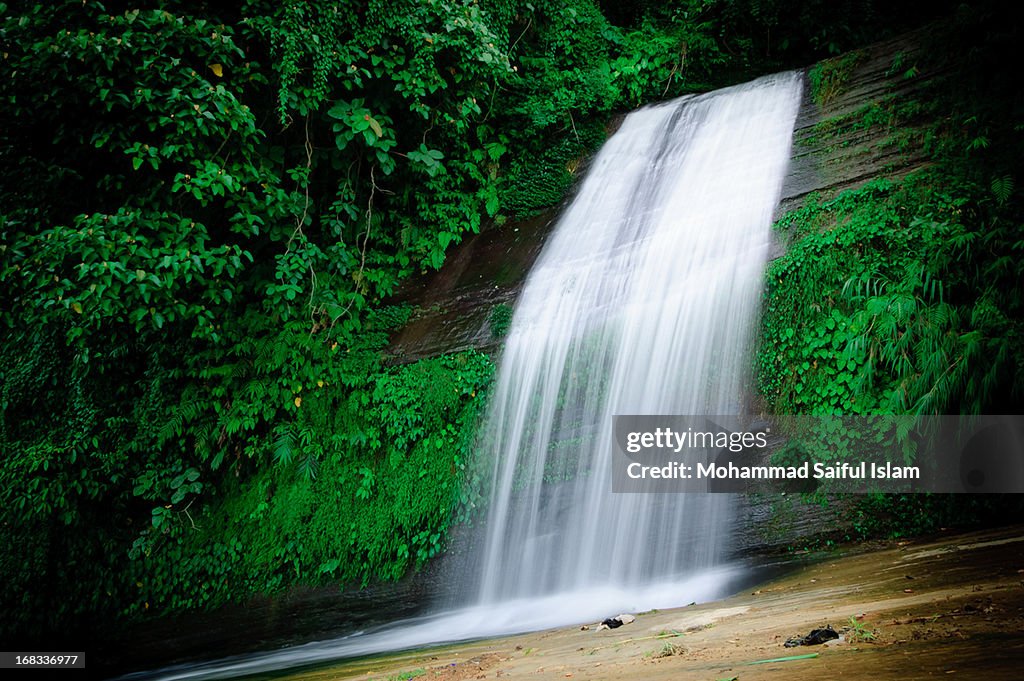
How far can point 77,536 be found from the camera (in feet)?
21.1

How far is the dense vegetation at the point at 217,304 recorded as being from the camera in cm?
559

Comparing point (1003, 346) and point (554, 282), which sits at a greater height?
point (554, 282)

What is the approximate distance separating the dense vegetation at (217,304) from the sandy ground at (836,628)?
1809 mm

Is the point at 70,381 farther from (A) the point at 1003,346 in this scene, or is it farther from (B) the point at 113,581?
(A) the point at 1003,346

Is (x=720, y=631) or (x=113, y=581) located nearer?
(x=720, y=631)

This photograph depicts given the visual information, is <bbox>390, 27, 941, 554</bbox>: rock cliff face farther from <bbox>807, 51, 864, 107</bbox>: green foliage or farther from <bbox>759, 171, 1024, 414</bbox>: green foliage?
<bbox>759, 171, 1024, 414</bbox>: green foliage

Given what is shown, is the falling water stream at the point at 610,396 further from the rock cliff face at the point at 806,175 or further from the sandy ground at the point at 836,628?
the sandy ground at the point at 836,628

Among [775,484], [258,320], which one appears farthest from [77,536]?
[775,484]

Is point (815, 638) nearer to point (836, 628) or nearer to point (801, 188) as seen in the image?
point (836, 628)

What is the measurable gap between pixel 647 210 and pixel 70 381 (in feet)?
21.3

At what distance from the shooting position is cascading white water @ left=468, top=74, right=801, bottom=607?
4.98 meters

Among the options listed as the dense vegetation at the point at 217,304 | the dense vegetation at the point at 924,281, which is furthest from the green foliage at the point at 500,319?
the dense vegetation at the point at 924,281

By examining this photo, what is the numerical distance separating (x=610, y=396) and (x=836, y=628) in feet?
11.2

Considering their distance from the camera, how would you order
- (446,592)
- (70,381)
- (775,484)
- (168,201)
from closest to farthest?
(775,484) → (446,592) → (168,201) → (70,381)
